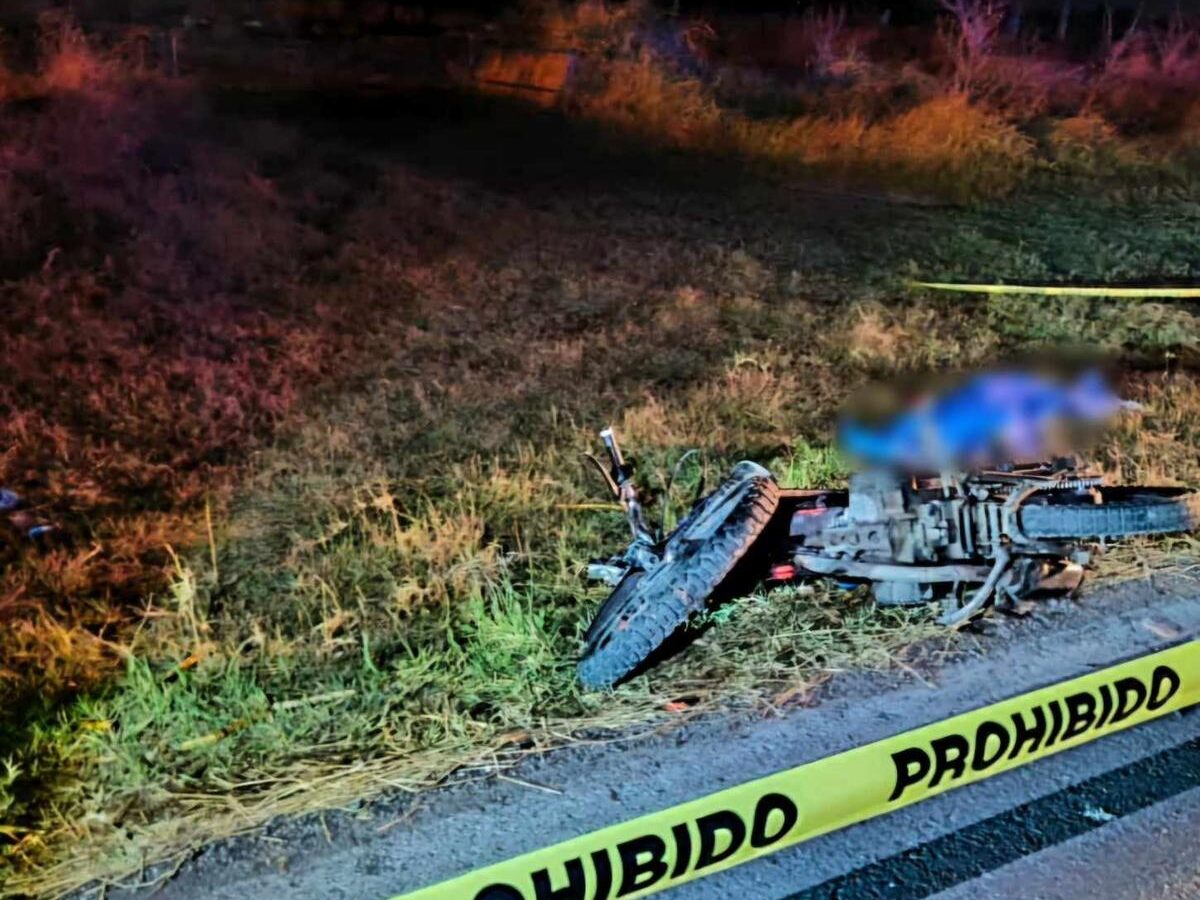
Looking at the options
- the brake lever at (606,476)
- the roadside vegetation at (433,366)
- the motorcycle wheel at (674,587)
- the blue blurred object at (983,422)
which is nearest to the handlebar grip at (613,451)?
the brake lever at (606,476)

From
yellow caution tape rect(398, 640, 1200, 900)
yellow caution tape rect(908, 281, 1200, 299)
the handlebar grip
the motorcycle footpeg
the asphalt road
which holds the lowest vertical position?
the asphalt road

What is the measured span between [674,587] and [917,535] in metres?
0.88

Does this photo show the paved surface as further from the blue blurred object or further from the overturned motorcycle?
the blue blurred object

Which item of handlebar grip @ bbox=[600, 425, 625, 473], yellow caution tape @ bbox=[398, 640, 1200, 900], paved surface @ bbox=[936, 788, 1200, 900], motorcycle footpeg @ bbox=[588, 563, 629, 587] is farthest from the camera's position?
handlebar grip @ bbox=[600, 425, 625, 473]

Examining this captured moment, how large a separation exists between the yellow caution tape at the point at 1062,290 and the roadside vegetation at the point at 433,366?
0.12 metres

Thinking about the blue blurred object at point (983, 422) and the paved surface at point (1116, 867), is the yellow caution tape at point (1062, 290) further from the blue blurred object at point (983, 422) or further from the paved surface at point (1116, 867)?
the paved surface at point (1116, 867)

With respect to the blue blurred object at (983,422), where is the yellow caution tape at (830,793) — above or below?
below

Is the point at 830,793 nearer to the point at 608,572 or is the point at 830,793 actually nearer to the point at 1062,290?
the point at 608,572

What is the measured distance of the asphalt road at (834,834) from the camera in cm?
255

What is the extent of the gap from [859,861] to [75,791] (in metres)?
1.94

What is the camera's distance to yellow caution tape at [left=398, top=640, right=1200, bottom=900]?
7.24 feet

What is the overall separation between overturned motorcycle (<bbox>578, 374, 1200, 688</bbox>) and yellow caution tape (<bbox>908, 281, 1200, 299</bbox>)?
2069 mm

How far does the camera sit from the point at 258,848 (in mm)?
2662

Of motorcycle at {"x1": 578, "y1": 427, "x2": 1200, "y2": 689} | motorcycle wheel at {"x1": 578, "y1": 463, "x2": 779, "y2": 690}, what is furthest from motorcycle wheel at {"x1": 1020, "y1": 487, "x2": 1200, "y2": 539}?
motorcycle wheel at {"x1": 578, "y1": 463, "x2": 779, "y2": 690}
